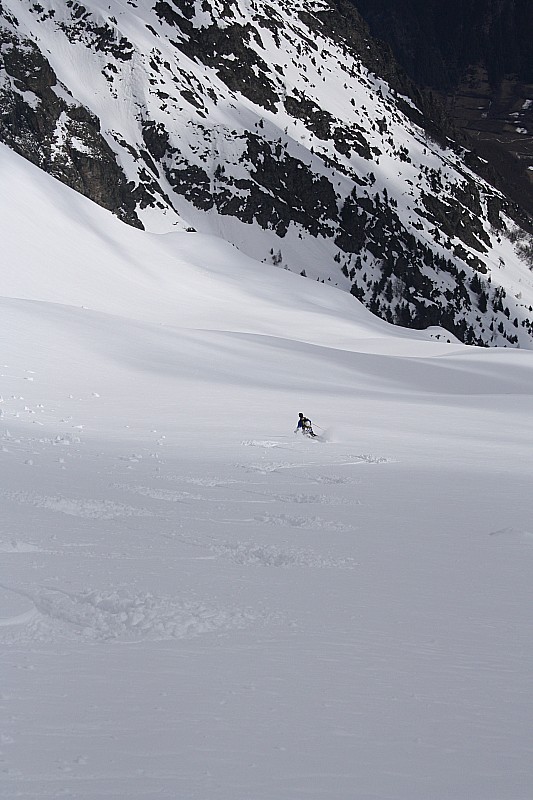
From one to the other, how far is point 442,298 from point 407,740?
5848 inches

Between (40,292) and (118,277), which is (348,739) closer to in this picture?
(40,292)

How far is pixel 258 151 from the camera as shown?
146000mm

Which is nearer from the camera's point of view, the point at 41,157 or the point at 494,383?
the point at 494,383

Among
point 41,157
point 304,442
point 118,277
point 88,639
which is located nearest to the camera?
point 88,639

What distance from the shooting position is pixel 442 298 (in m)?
148

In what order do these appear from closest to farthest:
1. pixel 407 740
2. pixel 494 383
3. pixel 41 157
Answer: pixel 407 740 → pixel 494 383 → pixel 41 157

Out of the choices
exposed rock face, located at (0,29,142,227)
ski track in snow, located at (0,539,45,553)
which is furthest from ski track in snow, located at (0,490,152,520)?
exposed rock face, located at (0,29,142,227)

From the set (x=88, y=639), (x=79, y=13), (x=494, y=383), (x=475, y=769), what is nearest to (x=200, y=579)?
(x=88, y=639)

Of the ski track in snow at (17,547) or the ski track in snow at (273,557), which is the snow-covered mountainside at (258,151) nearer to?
the ski track in snow at (273,557)

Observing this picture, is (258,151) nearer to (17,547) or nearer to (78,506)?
(78,506)

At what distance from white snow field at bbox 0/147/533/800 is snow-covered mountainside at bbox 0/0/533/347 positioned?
9209 centimetres

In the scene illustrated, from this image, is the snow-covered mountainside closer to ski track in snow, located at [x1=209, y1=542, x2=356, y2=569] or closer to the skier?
the skier

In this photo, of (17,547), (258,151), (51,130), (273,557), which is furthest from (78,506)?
(258,151)

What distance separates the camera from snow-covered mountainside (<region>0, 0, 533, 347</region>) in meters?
108
